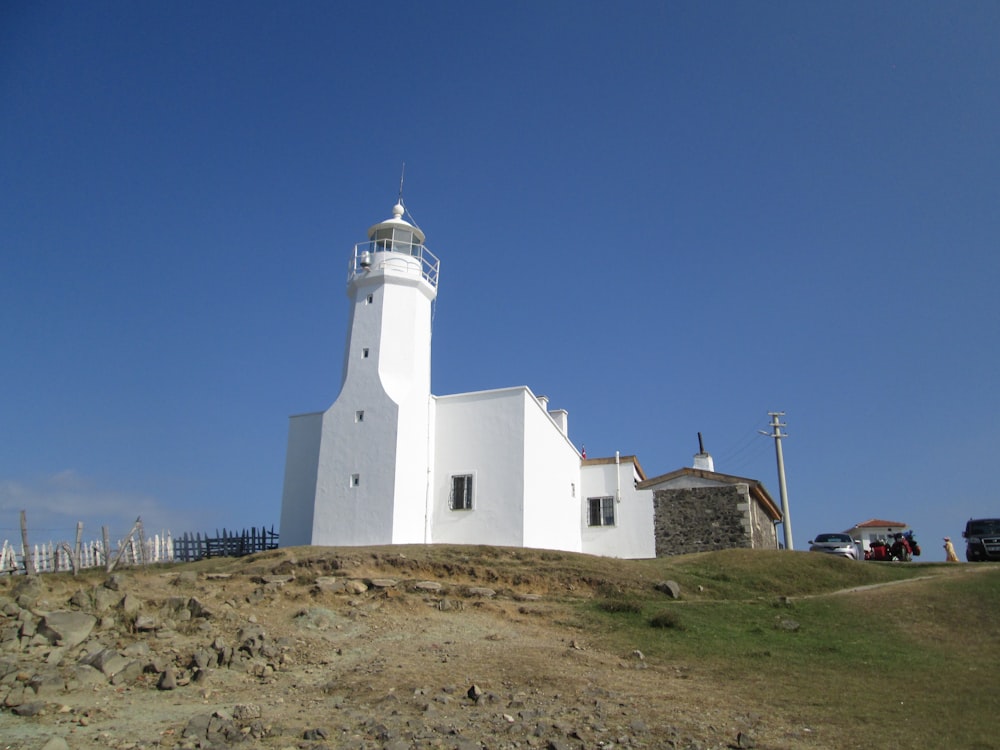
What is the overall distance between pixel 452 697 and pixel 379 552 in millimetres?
8818

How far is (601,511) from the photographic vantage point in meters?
26.3

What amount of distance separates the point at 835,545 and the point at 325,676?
20.6 m

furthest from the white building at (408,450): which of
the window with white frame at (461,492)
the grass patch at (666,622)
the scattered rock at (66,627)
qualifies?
the scattered rock at (66,627)

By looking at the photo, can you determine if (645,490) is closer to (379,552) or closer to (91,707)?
(379,552)

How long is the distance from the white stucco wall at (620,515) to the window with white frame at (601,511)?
0.11 m

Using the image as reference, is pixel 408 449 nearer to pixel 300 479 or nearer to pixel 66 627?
pixel 300 479

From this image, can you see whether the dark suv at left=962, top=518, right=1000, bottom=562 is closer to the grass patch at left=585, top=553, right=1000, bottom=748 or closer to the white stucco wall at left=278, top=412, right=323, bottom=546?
the grass patch at left=585, top=553, right=1000, bottom=748

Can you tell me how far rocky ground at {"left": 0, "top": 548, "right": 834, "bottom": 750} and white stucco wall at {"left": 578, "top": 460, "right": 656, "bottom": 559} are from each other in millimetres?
10024

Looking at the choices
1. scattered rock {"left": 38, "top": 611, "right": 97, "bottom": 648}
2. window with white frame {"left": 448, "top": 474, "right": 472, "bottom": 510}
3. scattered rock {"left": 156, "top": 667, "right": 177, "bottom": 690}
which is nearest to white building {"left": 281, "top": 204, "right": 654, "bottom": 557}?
window with white frame {"left": 448, "top": 474, "right": 472, "bottom": 510}

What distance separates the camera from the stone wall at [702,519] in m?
24.6

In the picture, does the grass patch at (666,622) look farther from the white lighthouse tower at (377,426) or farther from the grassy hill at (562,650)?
the white lighthouse tower at (377,426)

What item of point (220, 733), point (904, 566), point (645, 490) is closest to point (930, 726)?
point (220, 733)

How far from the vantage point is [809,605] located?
53.0 ft

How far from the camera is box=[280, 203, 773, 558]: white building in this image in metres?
21.3
